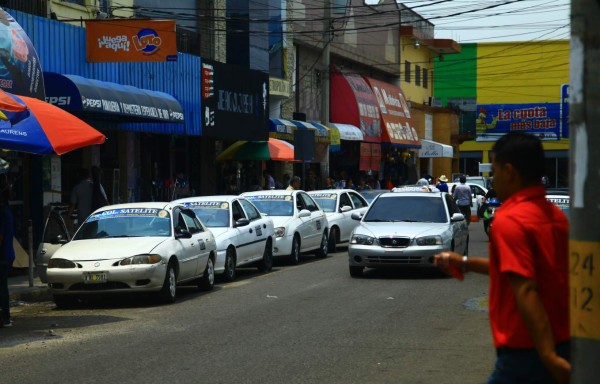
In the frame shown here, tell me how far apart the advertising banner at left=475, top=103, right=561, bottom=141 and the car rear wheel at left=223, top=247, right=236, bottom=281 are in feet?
174

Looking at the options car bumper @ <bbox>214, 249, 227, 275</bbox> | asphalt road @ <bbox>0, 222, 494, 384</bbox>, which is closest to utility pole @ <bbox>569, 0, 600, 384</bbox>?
asphalt road @ <bbox>0, 222, 494, 384</bbox>

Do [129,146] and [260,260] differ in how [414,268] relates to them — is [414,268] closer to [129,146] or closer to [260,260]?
[260,260]

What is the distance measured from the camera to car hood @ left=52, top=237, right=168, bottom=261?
47.9ft

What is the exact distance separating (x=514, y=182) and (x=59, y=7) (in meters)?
20.8

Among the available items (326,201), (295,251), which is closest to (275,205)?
(295,251)

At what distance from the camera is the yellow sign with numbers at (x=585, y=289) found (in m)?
3.52

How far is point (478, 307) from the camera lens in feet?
46.6

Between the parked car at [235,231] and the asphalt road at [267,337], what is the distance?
87 centimetres

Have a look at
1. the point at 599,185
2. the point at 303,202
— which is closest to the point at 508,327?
the point at 599,185

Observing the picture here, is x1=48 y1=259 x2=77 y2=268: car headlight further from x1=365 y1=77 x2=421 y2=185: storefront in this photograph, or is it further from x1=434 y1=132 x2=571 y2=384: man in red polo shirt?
x1=365 y1=77 x2=421 y2=185: storefront

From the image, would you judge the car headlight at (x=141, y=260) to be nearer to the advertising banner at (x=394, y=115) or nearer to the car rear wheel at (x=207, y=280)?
the car rear wheel at (x=207, y=280)

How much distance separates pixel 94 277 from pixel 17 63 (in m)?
5.30

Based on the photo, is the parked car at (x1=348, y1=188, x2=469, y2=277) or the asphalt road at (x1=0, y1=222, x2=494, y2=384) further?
the parked car at (x1=348, y1=188, x2=469, y2=277)

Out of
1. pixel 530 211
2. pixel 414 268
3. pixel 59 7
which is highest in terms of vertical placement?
pixel 59 7
